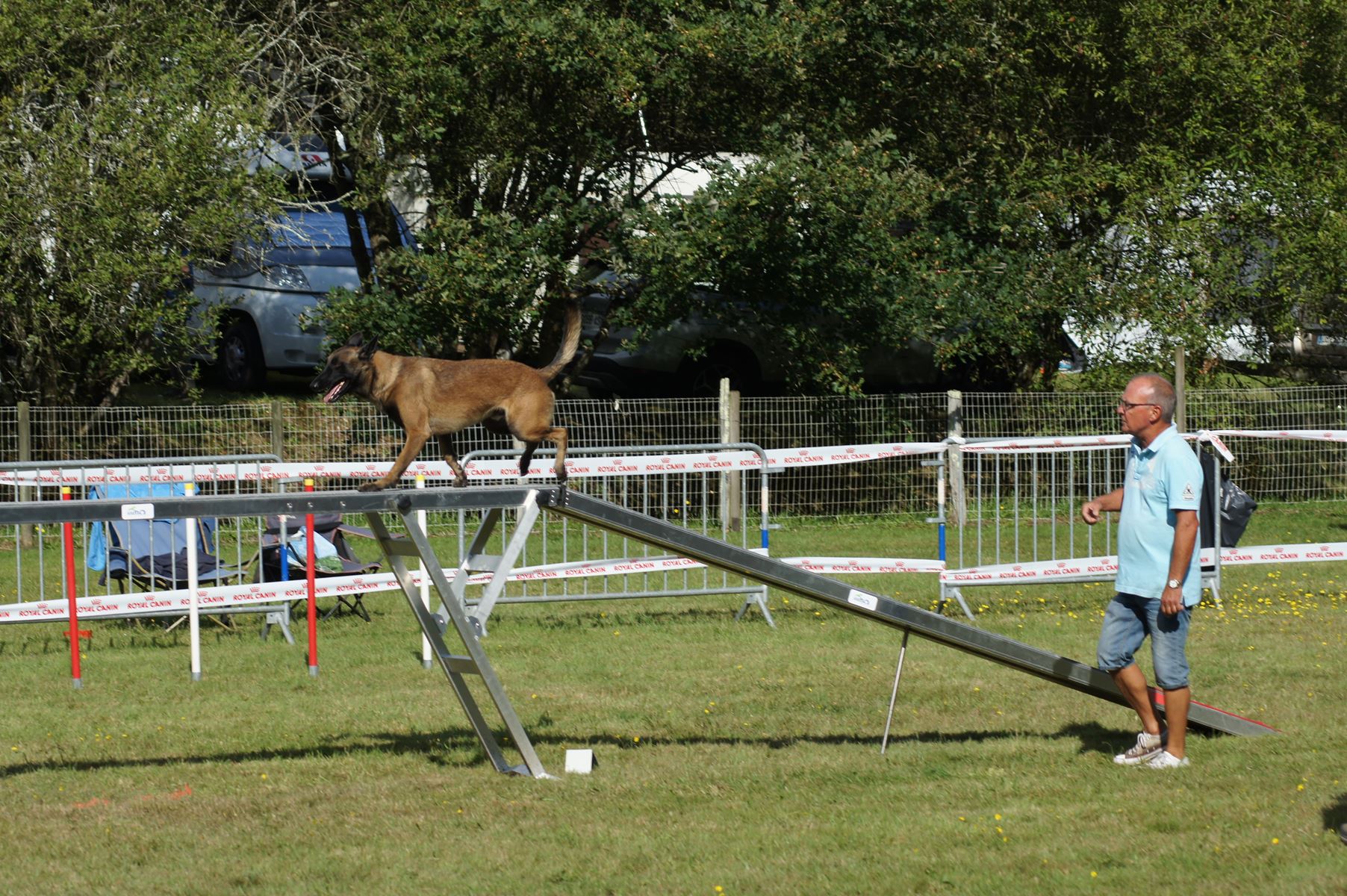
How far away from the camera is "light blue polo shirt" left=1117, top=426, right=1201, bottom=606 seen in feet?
20.7

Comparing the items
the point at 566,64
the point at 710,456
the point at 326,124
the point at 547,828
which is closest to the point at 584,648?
the point at 710,456

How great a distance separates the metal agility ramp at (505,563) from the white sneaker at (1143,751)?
229 millimetres

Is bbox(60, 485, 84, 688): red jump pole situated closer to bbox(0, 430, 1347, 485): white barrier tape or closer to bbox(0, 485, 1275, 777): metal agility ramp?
bbox(0, 430, 1347, 485): white barrier tape

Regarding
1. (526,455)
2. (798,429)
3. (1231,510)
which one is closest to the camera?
(526,455)

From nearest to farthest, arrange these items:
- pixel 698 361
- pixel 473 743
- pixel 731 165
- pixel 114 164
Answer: pixel 473 743 < pixel 114 164 < pixel 731 165 < pixel 698 361

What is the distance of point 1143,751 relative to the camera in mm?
6543

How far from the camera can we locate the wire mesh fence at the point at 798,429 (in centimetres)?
1445

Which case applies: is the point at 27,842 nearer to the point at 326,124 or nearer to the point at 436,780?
the point at 436,780

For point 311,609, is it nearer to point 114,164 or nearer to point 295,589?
point 295,589

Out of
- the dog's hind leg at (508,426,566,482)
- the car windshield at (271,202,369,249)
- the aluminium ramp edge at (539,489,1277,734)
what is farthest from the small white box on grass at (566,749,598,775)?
the car windshield at (271,202,369,249)

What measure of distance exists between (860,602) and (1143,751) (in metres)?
1.45

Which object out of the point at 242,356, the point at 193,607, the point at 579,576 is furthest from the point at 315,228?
the point at 193,607

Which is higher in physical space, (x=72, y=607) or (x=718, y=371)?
(x=718, y=371)

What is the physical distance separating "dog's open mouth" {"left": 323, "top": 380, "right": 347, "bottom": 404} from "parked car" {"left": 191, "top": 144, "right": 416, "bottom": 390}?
9353mm
